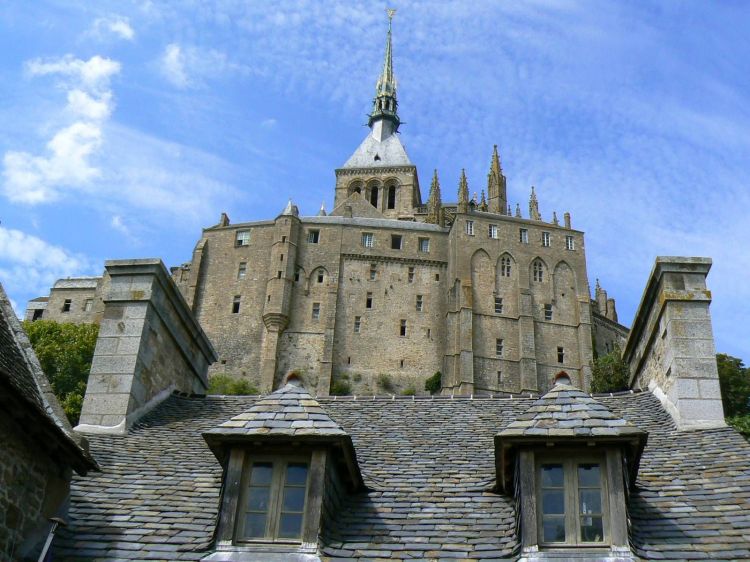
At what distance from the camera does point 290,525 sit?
787cm

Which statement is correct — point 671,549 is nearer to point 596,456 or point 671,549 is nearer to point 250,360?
point 596,456

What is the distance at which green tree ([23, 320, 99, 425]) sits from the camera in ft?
187

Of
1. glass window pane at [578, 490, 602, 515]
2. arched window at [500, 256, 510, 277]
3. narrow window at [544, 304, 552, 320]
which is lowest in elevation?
glass window pane at [578, 490, 602, 515]

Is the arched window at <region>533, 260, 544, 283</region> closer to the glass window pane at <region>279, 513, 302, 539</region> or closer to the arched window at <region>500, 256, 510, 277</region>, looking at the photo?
the arched window at <region>500, 256, 510, 277</region>

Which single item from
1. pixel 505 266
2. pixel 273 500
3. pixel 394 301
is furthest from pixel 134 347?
pixel 505 266

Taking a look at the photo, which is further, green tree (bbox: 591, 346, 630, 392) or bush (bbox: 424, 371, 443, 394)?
bush (bbox: 424, 371, 443, 394)

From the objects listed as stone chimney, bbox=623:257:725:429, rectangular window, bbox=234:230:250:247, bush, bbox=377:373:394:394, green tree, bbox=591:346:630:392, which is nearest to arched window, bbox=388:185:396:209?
rectangular window, bbox=234:230:250:247

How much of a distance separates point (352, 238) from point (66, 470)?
266 feet

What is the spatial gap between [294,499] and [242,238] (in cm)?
8311

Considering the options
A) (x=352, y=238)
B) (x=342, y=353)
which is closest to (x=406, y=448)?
(x=342, y=353)

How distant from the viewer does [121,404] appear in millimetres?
11094

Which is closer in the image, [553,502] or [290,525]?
[553,502]

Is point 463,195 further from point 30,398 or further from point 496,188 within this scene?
point 30,398

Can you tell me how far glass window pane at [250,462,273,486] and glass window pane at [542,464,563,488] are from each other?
231 cm
